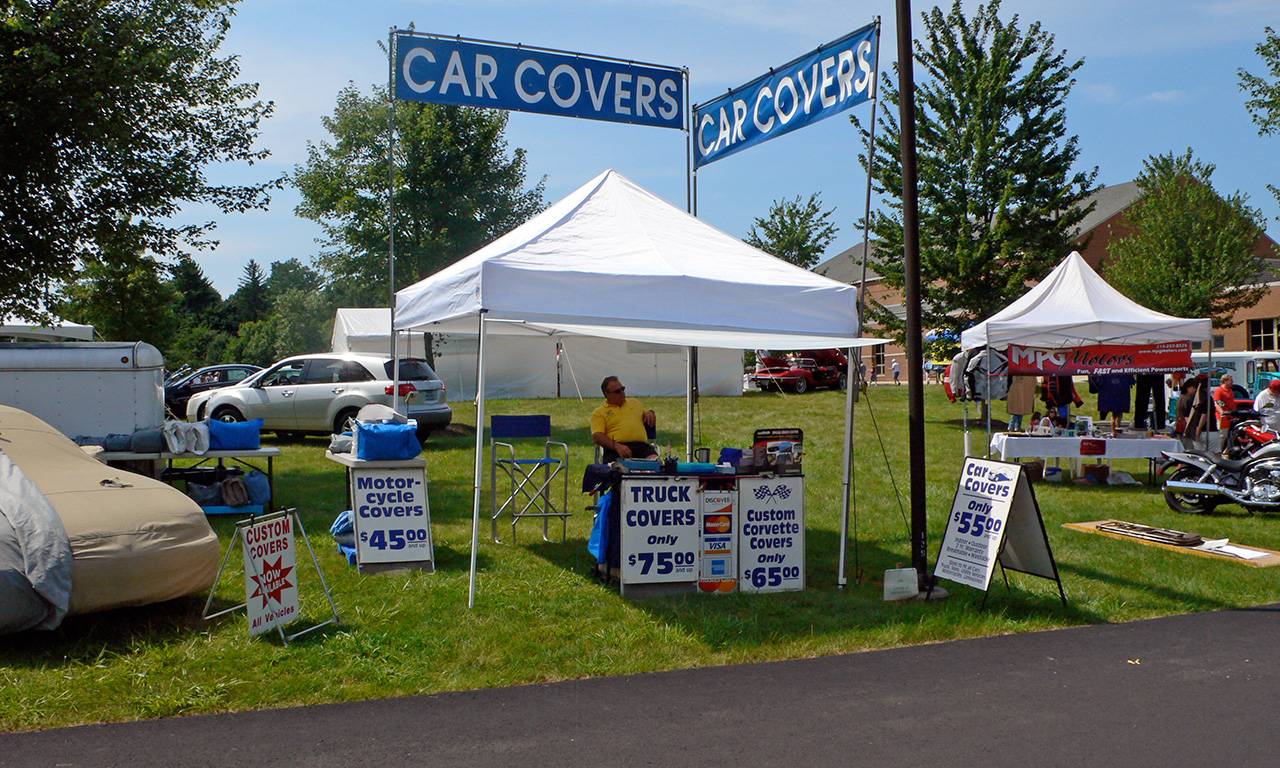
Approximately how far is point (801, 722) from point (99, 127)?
11.3 m

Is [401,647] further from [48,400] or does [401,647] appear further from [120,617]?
[48,400]

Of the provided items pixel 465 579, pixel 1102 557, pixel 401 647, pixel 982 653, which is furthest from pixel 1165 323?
pixel 401 647

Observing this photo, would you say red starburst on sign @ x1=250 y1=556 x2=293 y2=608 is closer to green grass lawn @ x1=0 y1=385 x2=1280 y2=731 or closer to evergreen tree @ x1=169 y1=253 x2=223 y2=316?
green grass lawn @ x1=0 y1=385 x2=1280 y2=731

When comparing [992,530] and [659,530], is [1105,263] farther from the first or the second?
[659,530]

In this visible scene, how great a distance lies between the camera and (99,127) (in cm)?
1253

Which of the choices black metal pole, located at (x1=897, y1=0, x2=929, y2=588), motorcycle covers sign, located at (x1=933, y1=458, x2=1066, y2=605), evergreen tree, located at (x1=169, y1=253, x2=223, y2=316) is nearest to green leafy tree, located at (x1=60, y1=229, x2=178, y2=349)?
black metal pole, located at (x1=897, y1=0, x2=929, y2=588)

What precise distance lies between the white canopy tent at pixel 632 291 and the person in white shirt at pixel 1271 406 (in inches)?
401

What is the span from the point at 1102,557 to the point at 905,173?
Answer: 3994 millimetres

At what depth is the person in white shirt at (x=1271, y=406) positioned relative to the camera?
15156mm

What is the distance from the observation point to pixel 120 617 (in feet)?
A: 22.0

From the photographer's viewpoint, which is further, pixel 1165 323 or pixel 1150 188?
pixel 1150 188

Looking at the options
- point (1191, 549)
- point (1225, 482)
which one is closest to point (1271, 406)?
point (1225, 482)

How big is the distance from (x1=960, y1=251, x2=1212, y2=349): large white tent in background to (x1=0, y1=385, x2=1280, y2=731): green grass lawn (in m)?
3.69

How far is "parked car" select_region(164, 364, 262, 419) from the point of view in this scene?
25562 mm
